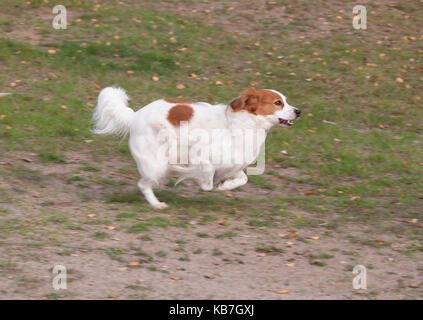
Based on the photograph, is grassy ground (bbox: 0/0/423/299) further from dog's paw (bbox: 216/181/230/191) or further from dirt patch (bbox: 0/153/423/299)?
dog's paw (bbox: 216/181/230/191)

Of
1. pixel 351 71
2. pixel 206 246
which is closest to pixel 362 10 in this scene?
pixel 351 71

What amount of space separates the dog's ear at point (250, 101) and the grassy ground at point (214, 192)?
1282 mm

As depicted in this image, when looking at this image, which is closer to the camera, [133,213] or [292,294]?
[292,294]

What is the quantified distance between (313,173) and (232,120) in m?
2.51

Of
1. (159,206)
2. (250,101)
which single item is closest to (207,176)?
(159,206)

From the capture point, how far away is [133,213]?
7.48m

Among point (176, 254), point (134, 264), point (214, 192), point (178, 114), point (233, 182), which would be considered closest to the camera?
point (134, 264)

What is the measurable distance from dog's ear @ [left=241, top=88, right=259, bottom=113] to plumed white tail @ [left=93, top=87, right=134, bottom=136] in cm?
132

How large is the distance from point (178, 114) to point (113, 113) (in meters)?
0.81

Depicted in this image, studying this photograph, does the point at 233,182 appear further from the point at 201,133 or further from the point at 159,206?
the point at 159,206

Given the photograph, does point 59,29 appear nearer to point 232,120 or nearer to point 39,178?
point 39,178

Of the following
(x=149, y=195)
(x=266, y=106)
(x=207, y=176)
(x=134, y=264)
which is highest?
(x=266, y=106)

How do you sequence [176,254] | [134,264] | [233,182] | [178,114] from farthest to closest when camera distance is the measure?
[233,182]
[178,114]
[176,254]
[134,264]

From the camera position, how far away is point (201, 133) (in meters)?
7.44
